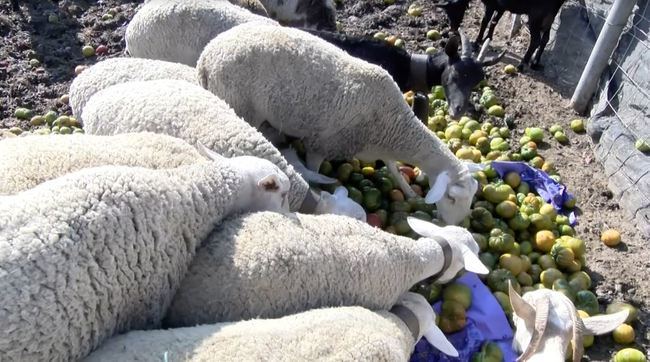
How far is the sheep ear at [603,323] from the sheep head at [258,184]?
2215 millimetres

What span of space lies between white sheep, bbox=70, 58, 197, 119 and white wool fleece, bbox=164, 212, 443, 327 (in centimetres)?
223

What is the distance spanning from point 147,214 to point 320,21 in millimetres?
5973

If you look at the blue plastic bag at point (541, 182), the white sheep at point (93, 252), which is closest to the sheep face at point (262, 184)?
the white sheep at point (93, 252)

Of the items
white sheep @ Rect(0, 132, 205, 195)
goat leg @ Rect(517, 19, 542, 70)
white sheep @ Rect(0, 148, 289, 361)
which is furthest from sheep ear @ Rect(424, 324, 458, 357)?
goat leg @ Rect(517, 19, 542, 70)

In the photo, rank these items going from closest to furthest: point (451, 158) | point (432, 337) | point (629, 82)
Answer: point (432, 337) < point (451, 158) < point (629, 82)

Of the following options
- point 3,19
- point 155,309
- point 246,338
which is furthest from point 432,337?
point 3,19

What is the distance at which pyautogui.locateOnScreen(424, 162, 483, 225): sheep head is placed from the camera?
16.5ft

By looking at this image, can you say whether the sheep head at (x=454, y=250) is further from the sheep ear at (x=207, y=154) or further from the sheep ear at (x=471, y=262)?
the sheep ear at (x=207, y=154)

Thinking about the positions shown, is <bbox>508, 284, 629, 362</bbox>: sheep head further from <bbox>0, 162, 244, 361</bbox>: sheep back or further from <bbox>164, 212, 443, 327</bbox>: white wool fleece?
<bbox>0, 162, 244, 361</bbox>: sheep back

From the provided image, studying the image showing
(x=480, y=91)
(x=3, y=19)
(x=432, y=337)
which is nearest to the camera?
(x=432, y=337)

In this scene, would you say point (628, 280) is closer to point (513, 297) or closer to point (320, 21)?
point (513, 297)

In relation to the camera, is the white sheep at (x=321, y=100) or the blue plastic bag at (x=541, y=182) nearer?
the white sheep at (x=321, y=100)

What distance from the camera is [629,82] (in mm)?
6305

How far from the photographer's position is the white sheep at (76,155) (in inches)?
122
